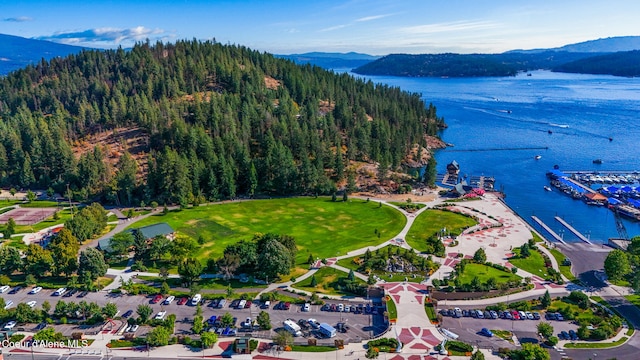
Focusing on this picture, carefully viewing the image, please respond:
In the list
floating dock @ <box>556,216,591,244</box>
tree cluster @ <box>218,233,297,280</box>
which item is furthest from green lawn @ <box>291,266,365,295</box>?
floating dock @ <box>556,216,591,244</box>

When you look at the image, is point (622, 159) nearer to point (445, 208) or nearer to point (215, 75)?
point (445, 208)

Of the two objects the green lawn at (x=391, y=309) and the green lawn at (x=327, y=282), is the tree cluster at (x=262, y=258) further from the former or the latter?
the green lawn at (x=391, y=309)

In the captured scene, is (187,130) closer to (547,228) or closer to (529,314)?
(547,228)

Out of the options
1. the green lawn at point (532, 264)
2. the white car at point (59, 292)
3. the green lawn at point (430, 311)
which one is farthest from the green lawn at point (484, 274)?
Answer: the white car at point (59, 292)

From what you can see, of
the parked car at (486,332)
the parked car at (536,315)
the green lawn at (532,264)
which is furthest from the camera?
the green lawn at (532,264)

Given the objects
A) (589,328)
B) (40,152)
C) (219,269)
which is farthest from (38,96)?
(589,328)

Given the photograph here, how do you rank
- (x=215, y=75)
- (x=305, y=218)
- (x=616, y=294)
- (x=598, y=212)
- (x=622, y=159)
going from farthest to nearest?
(x=215, y=75) → (x=622, y=159) → (x=598, y=212) → (x=305, y=218) → (x=616, y=294)

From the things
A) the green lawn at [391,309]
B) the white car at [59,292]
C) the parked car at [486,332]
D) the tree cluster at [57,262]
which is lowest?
the parked car at [486,332]
